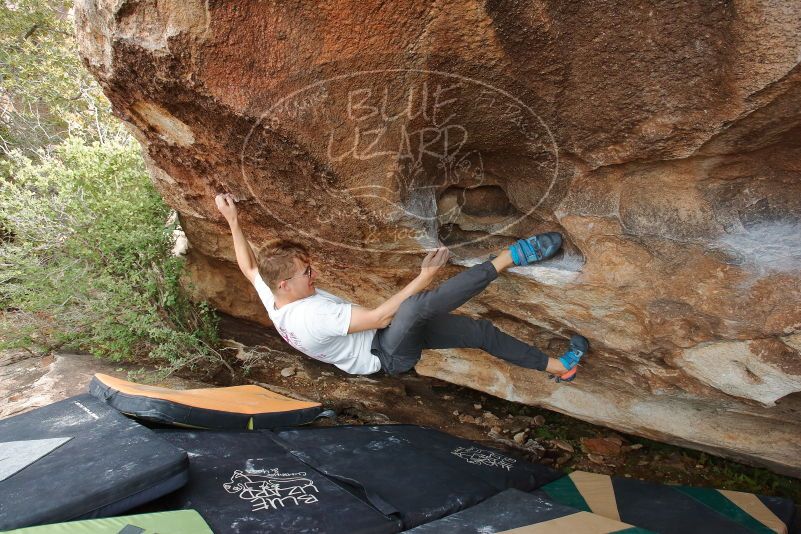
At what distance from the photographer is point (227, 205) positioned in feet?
10.5

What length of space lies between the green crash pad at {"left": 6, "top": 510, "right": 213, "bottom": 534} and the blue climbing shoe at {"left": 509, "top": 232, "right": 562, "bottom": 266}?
1782 millimetres

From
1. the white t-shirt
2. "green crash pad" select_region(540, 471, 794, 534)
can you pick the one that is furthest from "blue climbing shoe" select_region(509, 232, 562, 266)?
"green crash pad" select_region(540, 471, 794, 534)

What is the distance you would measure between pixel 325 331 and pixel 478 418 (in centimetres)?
225

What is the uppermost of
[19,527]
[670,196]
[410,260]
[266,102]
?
[266,102]

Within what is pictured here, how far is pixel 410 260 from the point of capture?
321cm

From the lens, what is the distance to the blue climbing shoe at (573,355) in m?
2.99

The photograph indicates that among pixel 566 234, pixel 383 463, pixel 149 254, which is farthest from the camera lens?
pixel 149 254

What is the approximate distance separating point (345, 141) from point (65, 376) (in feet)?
13.0

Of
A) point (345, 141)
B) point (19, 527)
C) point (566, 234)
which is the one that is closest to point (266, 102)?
point (345, 141)

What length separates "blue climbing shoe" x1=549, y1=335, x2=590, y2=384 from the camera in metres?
2.99

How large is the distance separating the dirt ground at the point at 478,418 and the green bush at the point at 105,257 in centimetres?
51

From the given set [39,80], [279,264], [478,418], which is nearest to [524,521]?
[279,264]

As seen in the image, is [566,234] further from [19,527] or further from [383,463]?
[19,527]

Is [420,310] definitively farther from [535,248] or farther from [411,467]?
[411,467]
